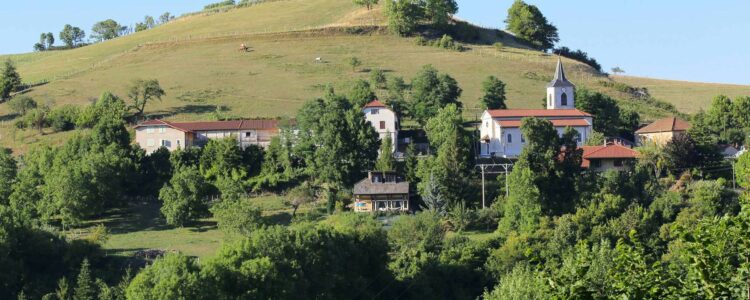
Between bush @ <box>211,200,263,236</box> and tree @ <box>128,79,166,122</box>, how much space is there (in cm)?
3518

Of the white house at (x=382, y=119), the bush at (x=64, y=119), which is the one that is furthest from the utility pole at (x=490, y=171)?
the bush at (x=64, y=119)

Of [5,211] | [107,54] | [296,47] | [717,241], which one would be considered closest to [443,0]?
[296,47]

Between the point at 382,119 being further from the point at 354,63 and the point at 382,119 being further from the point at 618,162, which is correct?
the point at 354,63

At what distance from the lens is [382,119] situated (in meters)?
93.4

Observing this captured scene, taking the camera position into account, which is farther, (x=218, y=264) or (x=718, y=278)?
(x=218, y=264)

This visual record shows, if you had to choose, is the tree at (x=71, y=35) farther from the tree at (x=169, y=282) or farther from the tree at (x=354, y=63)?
the tree at (x=169, y=282)

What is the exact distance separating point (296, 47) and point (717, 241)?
11910cm

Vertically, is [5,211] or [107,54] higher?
[107,54]

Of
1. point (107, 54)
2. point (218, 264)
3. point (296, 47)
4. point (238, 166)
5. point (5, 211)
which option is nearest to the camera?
point (218, 264)

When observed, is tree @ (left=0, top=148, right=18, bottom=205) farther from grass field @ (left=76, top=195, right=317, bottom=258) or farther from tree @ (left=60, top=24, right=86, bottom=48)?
tree @ (left=60, top=24, right=86, bottom=48)

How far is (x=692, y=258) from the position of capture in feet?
65.7

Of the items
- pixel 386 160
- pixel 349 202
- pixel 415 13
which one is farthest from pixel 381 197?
pixel 415 13

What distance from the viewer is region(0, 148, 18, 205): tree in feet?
275

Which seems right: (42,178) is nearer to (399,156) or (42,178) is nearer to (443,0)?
(399,156)
